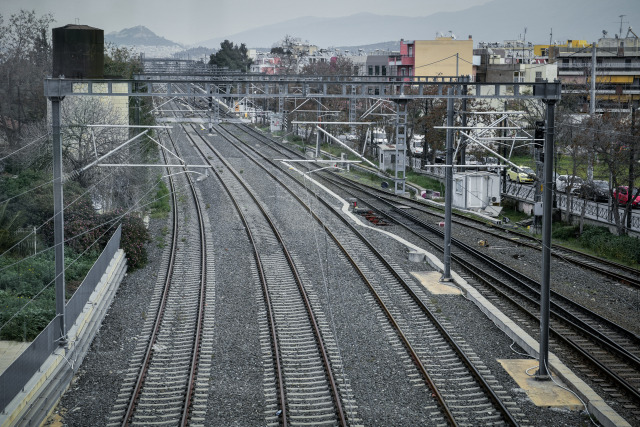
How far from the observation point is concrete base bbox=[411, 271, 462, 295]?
511 inches

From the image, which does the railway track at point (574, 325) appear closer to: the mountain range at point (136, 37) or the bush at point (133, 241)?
the bush at point (133, 241)

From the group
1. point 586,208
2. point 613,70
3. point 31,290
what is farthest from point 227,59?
point 31,290

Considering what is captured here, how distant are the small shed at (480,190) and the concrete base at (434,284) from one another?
31.4ft

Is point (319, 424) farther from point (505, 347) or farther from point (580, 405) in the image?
point (505, 347)

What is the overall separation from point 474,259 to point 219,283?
6160 millimetres

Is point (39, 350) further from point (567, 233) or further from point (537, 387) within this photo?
point (567, 233)

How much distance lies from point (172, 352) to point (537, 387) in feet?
16.1

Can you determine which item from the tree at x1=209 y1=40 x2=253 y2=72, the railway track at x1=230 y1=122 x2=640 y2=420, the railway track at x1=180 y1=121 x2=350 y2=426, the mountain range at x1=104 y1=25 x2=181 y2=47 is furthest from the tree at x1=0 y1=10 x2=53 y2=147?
the mountain range at x1=104 y1=25 x2=181 y2=47

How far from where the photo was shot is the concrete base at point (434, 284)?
42.5ft

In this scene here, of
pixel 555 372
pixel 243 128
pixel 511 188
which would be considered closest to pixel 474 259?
pixel 555 372

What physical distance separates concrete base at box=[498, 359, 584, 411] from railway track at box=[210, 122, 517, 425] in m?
0.47

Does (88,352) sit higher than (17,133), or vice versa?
(17,133)

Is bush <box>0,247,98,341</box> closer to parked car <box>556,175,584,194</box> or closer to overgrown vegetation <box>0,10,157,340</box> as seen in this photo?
overgrown vegetation <box>0,10,157,340</box>

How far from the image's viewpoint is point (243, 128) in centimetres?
4681
